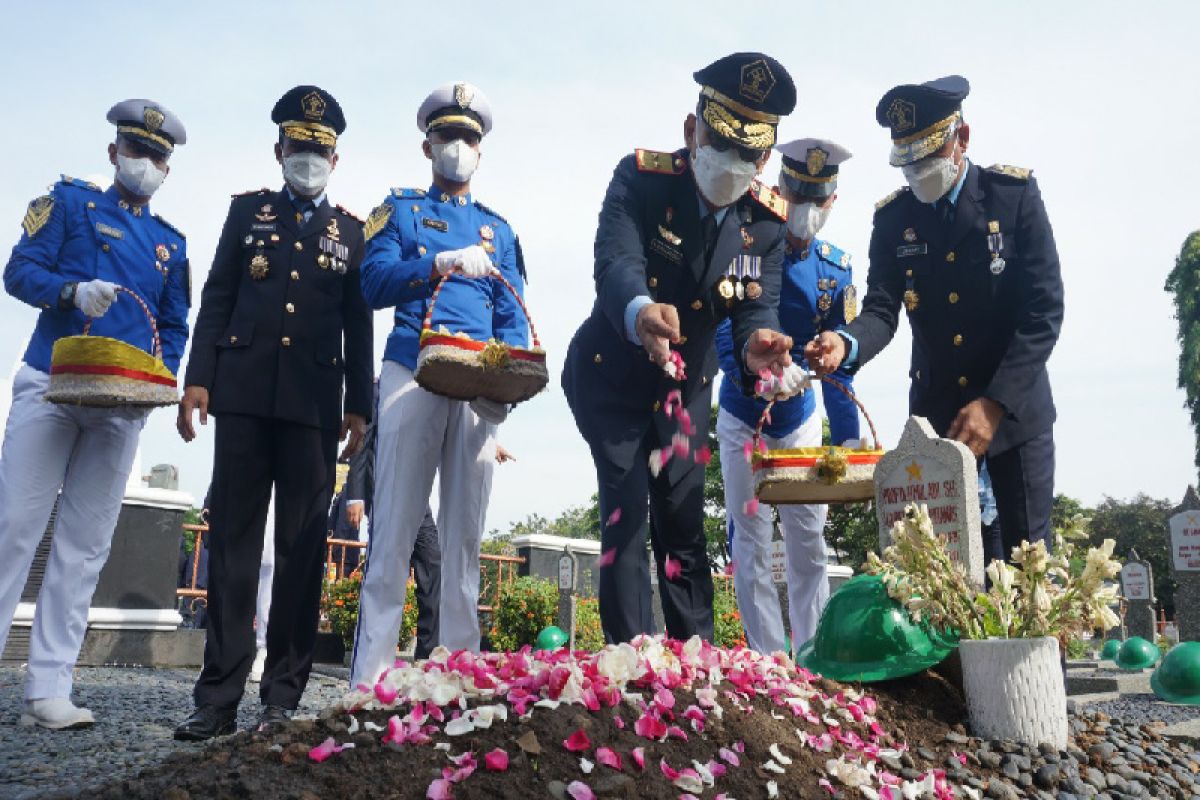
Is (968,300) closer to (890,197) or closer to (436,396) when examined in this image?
(890,197)

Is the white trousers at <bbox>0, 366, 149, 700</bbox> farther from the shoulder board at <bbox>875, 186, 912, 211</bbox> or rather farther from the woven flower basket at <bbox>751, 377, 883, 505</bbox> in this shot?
the shoulder board at <bbox>875, 186, 912, 211</bbox>

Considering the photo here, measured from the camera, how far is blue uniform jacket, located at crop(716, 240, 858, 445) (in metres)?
5.78

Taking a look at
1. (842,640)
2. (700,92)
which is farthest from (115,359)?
(842,640)

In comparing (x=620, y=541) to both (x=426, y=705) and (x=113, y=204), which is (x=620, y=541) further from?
(x=113, y=204)

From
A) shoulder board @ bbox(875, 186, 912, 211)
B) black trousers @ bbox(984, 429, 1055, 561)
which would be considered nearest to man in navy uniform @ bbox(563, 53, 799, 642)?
shoulder board @ bbox(875, 186, 912, 211)

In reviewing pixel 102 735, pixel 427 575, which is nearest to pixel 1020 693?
pixel 102 735

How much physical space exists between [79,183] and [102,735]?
274 centimetres

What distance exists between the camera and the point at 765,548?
576cm

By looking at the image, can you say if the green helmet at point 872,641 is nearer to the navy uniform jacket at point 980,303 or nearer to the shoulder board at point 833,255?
the navy uniform jacket at point 980,303

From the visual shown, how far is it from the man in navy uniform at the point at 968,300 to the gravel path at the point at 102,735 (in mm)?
3089

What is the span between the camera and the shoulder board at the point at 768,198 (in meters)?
4.11

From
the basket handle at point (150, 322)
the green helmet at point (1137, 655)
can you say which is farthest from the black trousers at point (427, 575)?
the green helmet at point (1137, 655)

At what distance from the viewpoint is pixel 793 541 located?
580 cm

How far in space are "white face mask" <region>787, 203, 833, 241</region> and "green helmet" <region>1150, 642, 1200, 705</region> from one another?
4.21 meters
